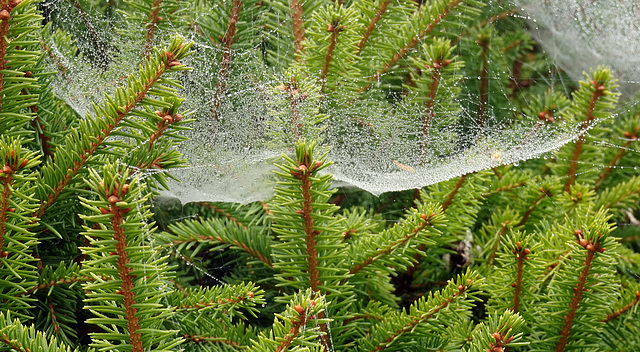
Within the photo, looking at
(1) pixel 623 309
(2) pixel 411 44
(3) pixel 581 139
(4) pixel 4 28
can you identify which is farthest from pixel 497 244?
(4) pixel 4 28

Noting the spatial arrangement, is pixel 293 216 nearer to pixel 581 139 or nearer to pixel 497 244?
pixel 497 244

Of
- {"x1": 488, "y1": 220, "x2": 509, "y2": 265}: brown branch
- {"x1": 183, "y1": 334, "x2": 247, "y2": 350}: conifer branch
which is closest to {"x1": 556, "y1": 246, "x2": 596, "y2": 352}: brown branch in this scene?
{"x1": 488, "y1": 220, "x2": 509, "y2": 265}: brown branch

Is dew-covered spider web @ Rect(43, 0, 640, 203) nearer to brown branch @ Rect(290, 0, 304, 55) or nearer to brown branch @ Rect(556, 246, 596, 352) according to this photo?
brown branch @ Rect(290, 0, 304, 55)

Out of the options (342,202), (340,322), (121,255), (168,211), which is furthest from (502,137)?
(121,255)

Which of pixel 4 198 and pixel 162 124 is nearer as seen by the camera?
pixel 4 198

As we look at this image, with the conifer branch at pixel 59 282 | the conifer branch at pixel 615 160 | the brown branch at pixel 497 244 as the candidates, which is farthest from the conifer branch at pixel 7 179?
the conifer branch at pixel 615 160

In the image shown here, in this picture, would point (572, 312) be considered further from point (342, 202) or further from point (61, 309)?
point (61, 309)

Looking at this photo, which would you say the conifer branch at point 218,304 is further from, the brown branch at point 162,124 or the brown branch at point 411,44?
the brown branch at point 411,44
